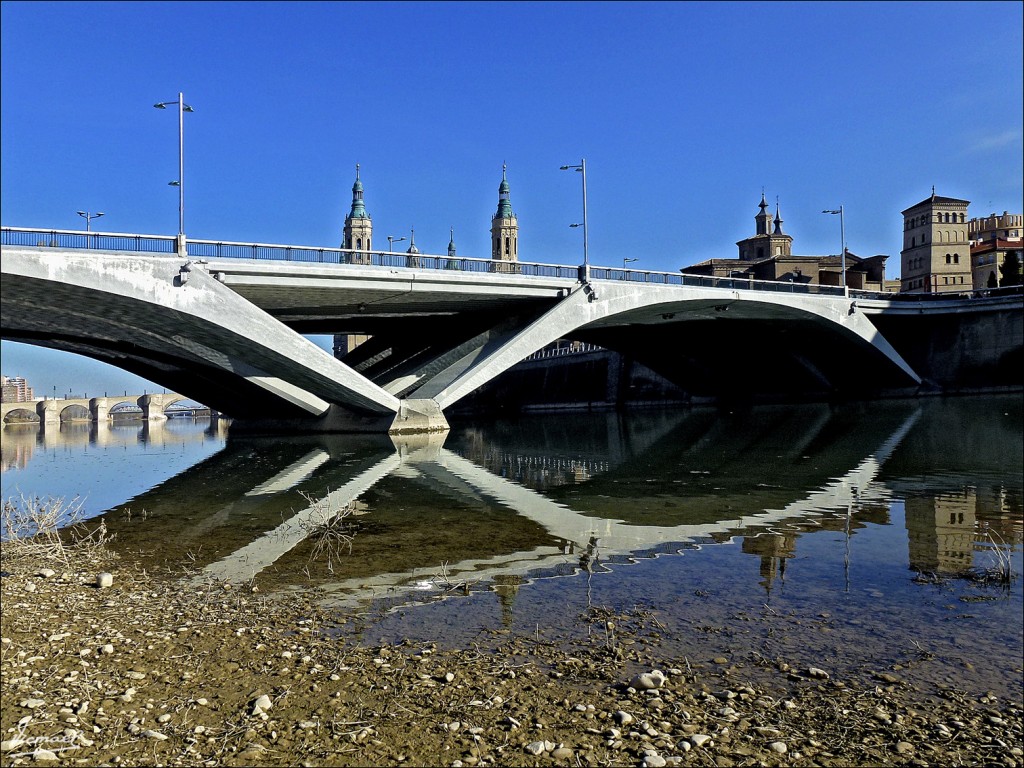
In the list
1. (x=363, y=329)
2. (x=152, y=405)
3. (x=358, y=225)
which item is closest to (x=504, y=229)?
(x=358, y=225)

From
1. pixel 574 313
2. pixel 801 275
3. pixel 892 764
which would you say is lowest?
pixel 892 764

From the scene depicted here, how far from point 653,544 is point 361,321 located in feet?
124

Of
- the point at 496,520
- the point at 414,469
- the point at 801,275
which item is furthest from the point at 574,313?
the point at 801,275

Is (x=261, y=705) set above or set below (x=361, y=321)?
below

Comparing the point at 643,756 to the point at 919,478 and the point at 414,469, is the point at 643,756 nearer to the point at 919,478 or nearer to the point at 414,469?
the point at 919,478

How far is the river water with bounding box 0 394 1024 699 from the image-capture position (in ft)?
21.4

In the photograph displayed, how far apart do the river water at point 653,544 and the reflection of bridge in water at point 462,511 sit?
6 cm

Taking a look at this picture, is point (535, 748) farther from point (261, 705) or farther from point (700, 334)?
point (700, 334)

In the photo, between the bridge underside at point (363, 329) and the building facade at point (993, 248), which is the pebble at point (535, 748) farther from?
the building facade at point (993, 248)

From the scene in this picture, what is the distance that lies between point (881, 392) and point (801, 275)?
20106 mm

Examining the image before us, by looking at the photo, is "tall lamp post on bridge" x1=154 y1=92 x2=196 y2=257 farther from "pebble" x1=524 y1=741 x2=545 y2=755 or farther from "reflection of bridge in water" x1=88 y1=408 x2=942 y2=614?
"pebble" x1=524 y1=741 x2=545 y2=755

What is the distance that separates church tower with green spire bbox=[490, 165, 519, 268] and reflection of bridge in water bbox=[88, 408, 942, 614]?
122 metres

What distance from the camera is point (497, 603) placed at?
7.57 metres

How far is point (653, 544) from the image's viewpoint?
411 inches
